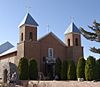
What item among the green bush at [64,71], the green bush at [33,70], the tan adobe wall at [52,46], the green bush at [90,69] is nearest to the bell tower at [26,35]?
the tan adobe wall at [52,46]

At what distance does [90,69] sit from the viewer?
29875mm

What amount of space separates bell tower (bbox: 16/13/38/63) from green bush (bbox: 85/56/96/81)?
1011 centimetres

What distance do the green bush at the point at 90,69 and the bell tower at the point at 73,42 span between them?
424 inches

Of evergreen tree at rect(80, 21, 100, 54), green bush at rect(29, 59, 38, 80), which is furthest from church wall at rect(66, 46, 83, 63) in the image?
evergreen tree at rect(80, 21, 100, 54)

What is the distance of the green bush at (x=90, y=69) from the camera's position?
2979 centimetres

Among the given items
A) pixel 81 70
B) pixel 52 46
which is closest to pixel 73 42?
pixel 52 46

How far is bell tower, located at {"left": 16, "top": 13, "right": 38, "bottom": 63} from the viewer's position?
3687 centimetres

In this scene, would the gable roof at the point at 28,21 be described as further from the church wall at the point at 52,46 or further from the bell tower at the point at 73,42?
the bell tower at the point at 73,42

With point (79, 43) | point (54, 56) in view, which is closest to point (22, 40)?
point (54, 56)

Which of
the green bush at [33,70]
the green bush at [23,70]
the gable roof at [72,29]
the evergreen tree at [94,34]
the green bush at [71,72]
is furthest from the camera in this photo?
the gable roof at [72,29]

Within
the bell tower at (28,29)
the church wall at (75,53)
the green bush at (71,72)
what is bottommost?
the green bush at (71,72)

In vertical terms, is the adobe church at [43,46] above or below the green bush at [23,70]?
above

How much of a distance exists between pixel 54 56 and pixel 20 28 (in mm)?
6823

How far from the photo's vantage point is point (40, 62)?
38.8 m
